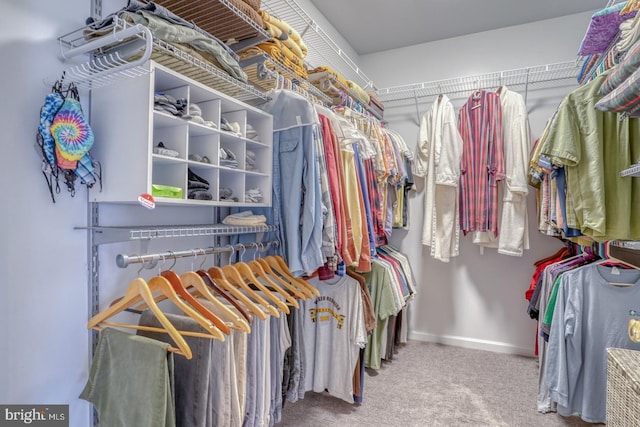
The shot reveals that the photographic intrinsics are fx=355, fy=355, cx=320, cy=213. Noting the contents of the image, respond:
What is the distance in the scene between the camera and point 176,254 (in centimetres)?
130

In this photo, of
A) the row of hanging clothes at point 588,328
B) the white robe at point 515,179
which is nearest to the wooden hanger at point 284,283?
the row of hanging clothes at point 588,328

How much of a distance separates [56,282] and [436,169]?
8.62ft

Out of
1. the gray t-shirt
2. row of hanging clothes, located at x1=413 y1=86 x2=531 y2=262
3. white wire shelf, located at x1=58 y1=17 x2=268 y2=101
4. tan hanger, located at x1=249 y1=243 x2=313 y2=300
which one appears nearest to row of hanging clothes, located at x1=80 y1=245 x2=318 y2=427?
tan hanger, located at x1=249 y1=243 x2=313 y2=300

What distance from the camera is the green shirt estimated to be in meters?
1.58

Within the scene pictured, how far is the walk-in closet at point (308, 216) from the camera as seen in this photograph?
1.12 m

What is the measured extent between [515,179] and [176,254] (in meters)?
2.51

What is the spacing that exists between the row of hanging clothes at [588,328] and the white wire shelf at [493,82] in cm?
159

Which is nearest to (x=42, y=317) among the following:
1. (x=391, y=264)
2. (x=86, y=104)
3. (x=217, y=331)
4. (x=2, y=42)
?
(x=217, y=331)

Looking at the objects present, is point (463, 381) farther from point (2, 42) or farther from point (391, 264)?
point (2, 42)

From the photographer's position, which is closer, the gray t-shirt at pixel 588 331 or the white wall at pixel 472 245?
the gray t-shirt at pixel 588 331

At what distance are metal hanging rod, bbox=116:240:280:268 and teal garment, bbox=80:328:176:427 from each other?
0.22m

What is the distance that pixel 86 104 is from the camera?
128 centimetres

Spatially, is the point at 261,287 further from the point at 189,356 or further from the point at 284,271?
the point at 189,356

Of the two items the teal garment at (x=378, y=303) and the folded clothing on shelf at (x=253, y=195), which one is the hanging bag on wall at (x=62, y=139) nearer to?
the folded clothing on shelf at (x=253, y=195)
